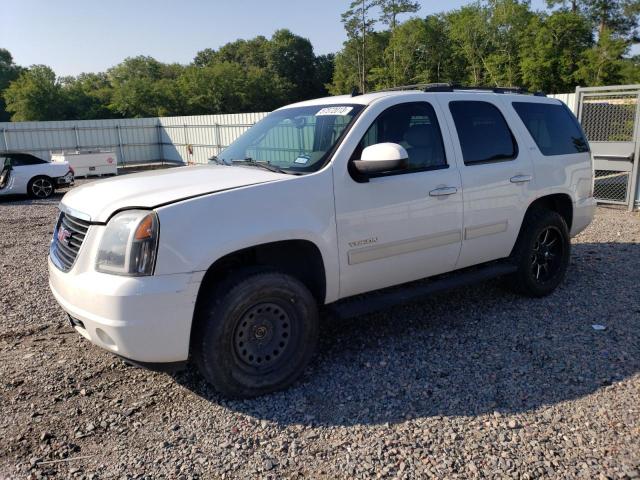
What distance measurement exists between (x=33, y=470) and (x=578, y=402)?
3360mm

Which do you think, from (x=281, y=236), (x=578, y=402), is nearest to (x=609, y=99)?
(x=578, y=402)

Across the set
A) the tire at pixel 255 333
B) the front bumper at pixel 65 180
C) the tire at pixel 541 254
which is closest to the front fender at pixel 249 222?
the tire at pixel 255 333

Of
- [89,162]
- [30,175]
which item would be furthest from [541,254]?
[89,162]

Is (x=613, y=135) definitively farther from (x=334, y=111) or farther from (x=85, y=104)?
(x=85, y=104)

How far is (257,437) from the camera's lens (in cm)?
325

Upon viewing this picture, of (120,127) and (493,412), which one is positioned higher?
(120,127)

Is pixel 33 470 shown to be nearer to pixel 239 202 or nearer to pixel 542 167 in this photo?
pixel 239 202

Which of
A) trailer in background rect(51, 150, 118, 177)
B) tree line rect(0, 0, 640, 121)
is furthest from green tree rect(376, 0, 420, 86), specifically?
trailer in background rect(51, 150, 118, 177)

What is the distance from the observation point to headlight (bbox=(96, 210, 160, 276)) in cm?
315

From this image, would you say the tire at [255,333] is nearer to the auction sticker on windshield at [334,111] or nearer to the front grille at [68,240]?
the front grille at [68,240]

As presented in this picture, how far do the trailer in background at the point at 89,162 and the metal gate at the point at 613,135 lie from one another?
16.8 m

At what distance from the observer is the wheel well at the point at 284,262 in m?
3.65

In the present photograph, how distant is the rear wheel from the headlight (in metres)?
14.3

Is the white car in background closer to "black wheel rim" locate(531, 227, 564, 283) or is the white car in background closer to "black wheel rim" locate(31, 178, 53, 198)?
"black wheel rim" locate(31, 178, 53, 198)
